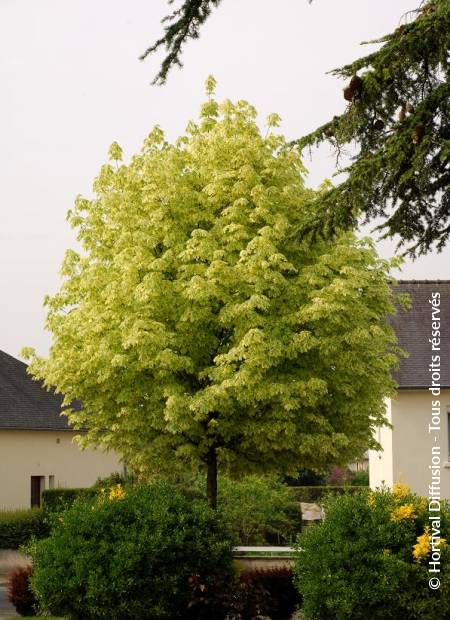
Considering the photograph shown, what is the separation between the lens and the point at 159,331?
1902 cm

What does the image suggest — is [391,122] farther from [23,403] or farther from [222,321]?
[23,403]

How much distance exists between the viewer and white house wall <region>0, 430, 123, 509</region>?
39.0m

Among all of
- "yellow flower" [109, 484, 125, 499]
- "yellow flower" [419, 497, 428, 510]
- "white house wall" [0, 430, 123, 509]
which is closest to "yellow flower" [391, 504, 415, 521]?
"yellow flower" [419, 497, 428, 510]

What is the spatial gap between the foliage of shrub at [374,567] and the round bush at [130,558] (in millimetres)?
1462

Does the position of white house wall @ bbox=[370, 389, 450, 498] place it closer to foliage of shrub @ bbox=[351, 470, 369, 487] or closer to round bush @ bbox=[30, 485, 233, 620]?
round bush @ bbox=[30, 485, 233, 620]

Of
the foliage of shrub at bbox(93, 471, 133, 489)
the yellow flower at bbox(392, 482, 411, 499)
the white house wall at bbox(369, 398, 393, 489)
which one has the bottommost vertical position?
the foliage of shrub at bbox(93, 471, 133, 489)

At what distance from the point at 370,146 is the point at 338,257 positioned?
411 inches

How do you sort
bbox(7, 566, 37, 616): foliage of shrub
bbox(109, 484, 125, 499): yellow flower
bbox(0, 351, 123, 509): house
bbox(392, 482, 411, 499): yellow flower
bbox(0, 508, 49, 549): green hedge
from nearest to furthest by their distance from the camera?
bbox(392, 482, 411, 499): yellow flower
bbox(109, 484, 125, 499): yellow flower
bbox(7, 566, 37, 616): foliage of shrub
bbox(0, 508, 49, 549): green hedge
bbox(0, 351, 123, 509): house

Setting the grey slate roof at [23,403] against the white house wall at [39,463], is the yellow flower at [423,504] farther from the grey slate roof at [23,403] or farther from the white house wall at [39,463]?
the grey slate roof at [23,403]

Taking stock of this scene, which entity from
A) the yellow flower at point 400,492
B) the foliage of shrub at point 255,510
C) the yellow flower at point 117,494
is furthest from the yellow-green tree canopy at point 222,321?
the yellow flower at point 400,492

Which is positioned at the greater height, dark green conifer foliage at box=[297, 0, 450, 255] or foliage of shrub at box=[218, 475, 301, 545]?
dark green conifer foliage at box=[297, 0, 450, 255]

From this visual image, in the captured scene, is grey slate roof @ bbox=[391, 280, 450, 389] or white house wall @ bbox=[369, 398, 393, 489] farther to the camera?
white house wall @ bbox=[369, 398, 393, 489]

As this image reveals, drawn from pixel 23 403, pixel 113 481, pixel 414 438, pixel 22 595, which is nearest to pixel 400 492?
pixel 22 595

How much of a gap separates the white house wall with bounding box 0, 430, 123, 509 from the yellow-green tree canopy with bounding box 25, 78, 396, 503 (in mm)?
17966
